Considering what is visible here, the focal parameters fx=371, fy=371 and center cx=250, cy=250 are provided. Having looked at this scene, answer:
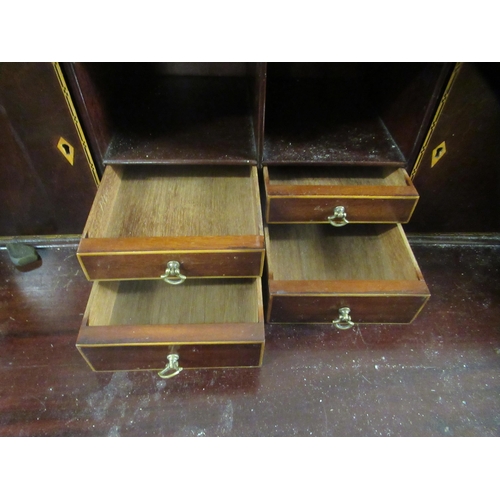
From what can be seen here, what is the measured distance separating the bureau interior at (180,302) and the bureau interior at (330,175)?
0.28 metres

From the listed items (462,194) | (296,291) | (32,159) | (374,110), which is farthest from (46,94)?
(462,194)

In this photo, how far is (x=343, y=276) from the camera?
962mm

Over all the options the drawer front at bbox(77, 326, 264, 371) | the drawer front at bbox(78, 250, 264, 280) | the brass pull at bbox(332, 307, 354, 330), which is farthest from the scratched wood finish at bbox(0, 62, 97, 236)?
the brass pull at bbox(332, 307, 354, 330)

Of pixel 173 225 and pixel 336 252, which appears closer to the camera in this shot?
pixel 173 225

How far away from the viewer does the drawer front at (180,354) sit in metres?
0.70

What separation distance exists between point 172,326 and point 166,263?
120 mm

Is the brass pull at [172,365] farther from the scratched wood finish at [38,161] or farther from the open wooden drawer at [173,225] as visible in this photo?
the scratched wood finish at [38,161]

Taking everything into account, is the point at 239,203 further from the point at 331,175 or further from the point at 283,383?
the point at 283,383

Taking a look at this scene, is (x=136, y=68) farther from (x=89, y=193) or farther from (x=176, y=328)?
(x=176, y=328)

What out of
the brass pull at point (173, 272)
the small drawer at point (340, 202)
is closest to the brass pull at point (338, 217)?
the small drawer at point (340, 202)

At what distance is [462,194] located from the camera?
987 millimetres

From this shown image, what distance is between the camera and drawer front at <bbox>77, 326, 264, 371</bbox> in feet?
2.29

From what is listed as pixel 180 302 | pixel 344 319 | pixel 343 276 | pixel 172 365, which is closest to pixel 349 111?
pixel 343 276

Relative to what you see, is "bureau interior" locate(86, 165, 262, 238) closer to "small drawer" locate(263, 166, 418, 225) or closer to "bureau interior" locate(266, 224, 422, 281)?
"small drawer" locate(263, 166, 418, 225)
